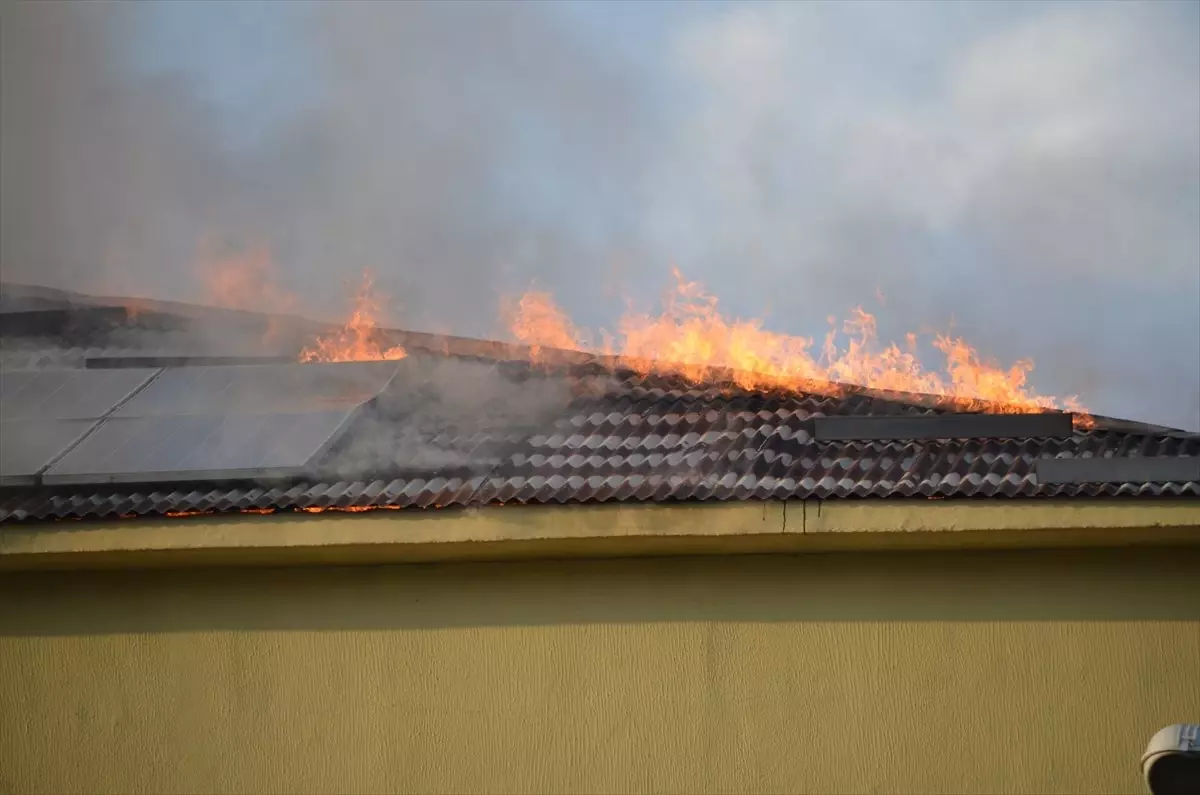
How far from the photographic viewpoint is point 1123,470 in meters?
6.24

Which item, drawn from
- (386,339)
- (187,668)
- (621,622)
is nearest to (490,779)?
(621,622)

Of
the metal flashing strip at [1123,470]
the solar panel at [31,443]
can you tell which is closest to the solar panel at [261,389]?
the solar panel at [31,443]

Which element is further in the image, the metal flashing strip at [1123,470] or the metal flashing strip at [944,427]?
the metal flashing strip at [944,427]

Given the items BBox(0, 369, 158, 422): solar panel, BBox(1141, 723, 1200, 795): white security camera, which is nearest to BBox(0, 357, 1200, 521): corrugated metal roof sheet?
BBox(0, 369, 158, 422): solar panel

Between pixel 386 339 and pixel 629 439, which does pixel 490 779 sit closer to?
pixel 629 439

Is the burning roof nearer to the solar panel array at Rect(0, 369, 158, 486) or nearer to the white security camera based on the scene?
the solar panel array at Rect(0, 369, 158, 486)

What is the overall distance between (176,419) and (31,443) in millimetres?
821

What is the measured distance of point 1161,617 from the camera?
6.38 metres

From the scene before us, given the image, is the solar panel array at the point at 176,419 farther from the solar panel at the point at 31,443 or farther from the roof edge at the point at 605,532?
the roof edge at the point at 605,532

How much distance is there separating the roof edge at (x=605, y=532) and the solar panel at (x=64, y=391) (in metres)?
1.17

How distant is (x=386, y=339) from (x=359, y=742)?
277 cm

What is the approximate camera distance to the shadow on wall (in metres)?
6.48

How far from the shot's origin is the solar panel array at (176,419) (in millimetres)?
6992

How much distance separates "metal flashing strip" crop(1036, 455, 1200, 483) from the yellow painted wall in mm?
514
